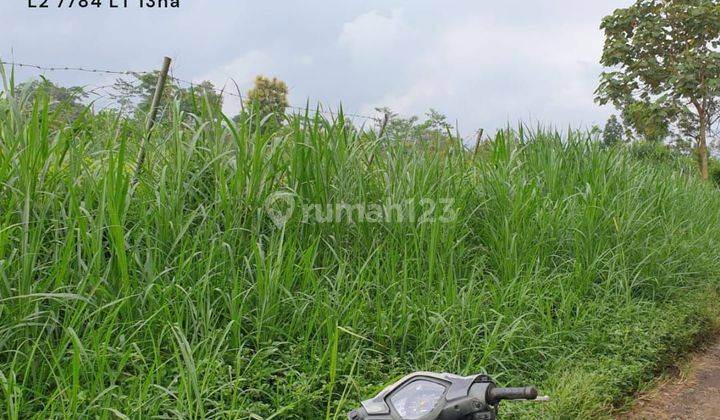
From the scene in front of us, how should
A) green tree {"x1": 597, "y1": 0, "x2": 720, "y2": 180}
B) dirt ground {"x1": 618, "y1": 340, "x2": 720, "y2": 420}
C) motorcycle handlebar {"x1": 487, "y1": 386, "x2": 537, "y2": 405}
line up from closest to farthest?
motorcycle handlebar {"x1": 487, "y1": 386, "x2": 537, "y2": 405}, dirt ground {"x1": 618, "y1": 340, "x2": 720, "y2": 420}, green tree {"x1": 597, "y1": 0, "x2": 720, "y2": 180}

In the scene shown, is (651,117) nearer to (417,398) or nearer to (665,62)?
(665,62)

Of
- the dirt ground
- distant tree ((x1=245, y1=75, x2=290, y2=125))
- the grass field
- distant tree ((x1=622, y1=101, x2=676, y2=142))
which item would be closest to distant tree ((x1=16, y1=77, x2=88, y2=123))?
the grass field

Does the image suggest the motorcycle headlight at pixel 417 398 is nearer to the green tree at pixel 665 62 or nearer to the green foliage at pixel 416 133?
the green foliage at pixel 416 133

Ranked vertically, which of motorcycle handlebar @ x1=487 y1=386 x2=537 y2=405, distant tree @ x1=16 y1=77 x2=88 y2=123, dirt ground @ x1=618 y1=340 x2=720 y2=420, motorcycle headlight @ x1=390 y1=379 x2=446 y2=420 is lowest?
dirt ground @ x1=618 y1=340 x2=720 y2=420

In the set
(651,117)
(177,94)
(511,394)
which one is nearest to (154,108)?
(177,94)

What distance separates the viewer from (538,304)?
3.41 m

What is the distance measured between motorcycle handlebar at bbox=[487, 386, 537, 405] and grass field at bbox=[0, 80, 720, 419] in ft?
3.84

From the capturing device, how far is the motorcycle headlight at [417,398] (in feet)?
4.08

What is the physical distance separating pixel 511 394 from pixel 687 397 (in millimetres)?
2916

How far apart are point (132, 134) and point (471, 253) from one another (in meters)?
2.23

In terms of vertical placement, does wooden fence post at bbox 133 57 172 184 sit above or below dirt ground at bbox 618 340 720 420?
above

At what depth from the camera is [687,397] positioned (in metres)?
3.46

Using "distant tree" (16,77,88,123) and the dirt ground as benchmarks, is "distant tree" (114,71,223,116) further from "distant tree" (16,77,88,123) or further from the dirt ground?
the dirt ground

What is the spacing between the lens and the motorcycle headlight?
1.24 m
